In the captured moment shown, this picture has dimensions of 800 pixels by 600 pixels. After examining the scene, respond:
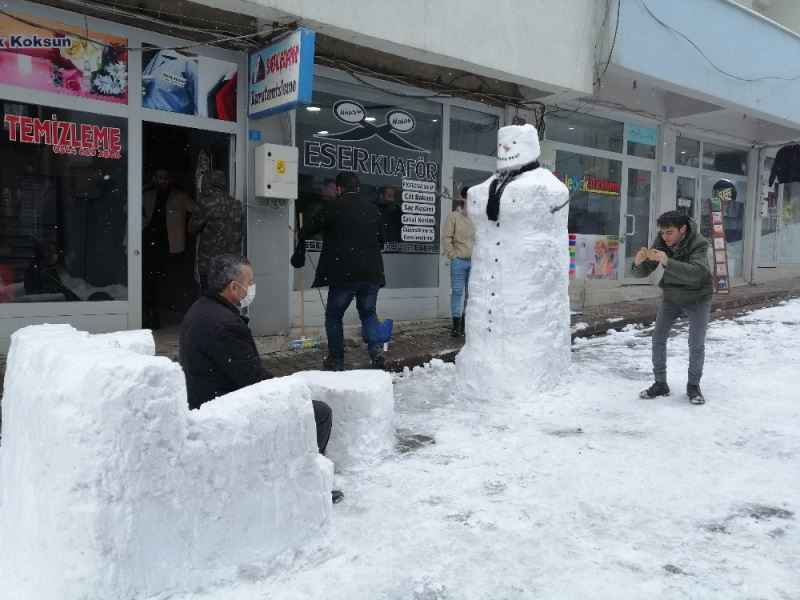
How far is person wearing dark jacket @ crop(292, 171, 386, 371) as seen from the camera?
5891mm

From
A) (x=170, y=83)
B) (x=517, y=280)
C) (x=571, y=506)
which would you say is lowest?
(x=571, y=506)

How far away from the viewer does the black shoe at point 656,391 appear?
533 cm

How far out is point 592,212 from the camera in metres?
11.1

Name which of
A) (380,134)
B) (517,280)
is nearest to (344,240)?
(517,280)

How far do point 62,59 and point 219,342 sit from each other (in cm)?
438

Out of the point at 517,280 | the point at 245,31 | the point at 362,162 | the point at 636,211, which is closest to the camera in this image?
the point at 517,280

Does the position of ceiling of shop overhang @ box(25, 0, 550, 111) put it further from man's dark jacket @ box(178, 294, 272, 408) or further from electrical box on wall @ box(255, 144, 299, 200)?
man's dark jacket @ box(178, 294, 272, 408)

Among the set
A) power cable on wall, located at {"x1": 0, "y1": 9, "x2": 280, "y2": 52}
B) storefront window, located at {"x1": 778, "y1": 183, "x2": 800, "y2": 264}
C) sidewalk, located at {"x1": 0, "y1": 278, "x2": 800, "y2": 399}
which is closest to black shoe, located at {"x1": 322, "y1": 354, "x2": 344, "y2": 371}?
sidewalk, located at {"x1": 0, "y1": 278, "x2": 800, "y2": 399}

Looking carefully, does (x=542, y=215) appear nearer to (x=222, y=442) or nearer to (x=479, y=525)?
(x=479, y=525)

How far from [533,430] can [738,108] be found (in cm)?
919

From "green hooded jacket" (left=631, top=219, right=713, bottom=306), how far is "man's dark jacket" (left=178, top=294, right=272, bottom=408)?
3.39 m

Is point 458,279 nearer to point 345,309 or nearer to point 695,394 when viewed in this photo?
point 345,309

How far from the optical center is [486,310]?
5289 millimetres

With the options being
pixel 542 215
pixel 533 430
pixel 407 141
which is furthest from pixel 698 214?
pixel 533 430
